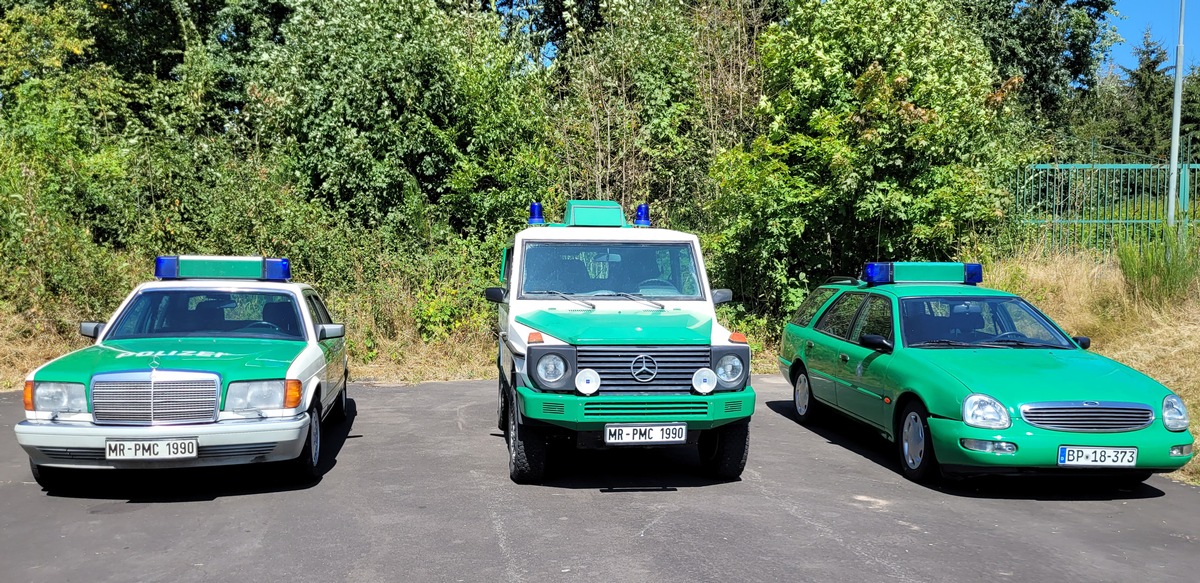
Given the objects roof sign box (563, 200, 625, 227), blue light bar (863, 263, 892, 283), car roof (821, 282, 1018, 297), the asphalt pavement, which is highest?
roof sign box (563, 200, 625, 227)

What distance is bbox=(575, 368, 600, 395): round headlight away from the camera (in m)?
6.84

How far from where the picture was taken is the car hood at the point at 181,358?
6684 millimetres

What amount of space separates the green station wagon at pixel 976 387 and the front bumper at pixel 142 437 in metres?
5.13

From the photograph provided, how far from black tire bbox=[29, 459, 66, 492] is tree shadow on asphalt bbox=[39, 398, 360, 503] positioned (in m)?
0.03

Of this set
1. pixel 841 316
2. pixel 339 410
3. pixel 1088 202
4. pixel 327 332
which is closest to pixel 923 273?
pixel 841 316

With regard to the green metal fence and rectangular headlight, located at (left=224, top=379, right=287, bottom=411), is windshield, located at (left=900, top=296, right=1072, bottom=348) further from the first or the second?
the green metal fence

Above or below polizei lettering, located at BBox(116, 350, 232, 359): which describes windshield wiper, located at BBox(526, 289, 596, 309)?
above

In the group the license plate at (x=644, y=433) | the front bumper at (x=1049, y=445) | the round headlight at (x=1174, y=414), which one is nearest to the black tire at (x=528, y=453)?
Answer: the license plate at (x=644, y=433)

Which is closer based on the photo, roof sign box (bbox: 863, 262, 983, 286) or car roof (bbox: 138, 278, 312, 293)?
car roof (bbox: 138, 278, 312, 293)

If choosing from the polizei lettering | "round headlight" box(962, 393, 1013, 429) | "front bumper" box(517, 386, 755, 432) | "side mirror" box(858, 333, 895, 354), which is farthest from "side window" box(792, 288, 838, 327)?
the polizei lettering

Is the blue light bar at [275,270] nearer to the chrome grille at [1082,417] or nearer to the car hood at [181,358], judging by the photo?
the car hood at [181,358]

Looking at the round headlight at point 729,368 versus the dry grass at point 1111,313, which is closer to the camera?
the round headlight at point 729,368

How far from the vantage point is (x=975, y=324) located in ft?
28.0

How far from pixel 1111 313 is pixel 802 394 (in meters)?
7.08
